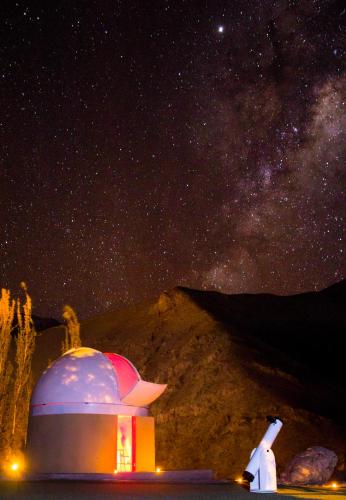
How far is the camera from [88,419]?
18.4 m

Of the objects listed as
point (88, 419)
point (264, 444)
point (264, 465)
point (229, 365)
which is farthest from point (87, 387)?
point (229, 365)

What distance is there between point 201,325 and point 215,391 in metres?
9.03

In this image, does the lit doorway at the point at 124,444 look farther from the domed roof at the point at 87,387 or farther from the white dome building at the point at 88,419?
the domed roof at the point at 87,387

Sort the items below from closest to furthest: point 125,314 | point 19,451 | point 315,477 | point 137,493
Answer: point 137,493
point 315,477
point 19,451
point 125,314

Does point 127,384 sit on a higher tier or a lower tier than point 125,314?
lower

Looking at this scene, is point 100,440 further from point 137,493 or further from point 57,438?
point 137,493

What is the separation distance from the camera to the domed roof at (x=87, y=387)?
18.6 m

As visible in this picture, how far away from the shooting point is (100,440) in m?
18.5

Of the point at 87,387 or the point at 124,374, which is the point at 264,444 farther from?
the point at 124,374

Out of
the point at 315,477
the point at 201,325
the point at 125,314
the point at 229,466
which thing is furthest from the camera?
the point at 125,314

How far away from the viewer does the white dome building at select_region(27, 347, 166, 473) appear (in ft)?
60.4

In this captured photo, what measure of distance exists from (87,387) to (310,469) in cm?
774

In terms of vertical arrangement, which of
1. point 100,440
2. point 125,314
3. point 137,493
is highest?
point 125,314

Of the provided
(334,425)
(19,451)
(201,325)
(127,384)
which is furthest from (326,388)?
(127,384)
